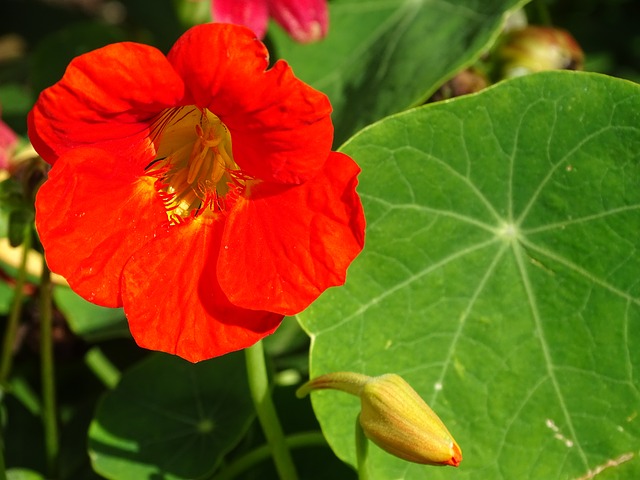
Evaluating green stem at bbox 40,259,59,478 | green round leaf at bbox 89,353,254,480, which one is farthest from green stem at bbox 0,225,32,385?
green round leaf at bbox 89,353,254,480

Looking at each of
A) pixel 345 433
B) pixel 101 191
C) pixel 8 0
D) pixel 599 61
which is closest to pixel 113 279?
pixel 101 191

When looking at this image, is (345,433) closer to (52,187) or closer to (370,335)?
(370,335)

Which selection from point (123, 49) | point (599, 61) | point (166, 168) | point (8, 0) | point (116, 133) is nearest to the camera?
point (123, 49)

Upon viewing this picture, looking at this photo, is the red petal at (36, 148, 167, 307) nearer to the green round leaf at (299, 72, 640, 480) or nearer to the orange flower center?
the orange flower center

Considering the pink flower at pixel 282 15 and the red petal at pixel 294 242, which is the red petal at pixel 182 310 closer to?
the red petal at pixel 294 242

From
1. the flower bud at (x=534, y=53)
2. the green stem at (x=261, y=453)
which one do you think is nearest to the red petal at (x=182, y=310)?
the green stem at (x=261, y=453)

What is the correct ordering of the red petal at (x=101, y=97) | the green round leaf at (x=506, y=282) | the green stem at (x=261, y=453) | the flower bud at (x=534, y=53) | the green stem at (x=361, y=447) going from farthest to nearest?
1. the flower bud at (x=534, y=53)
2. the green stem at (x=261, y=453)
3. the green round leaf at (x=506, y=282)
4. the green stem at (x=361, y=447)
5. the red petal at (x=101, y=97)

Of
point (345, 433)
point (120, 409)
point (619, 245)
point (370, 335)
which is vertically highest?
point (619, 245)
